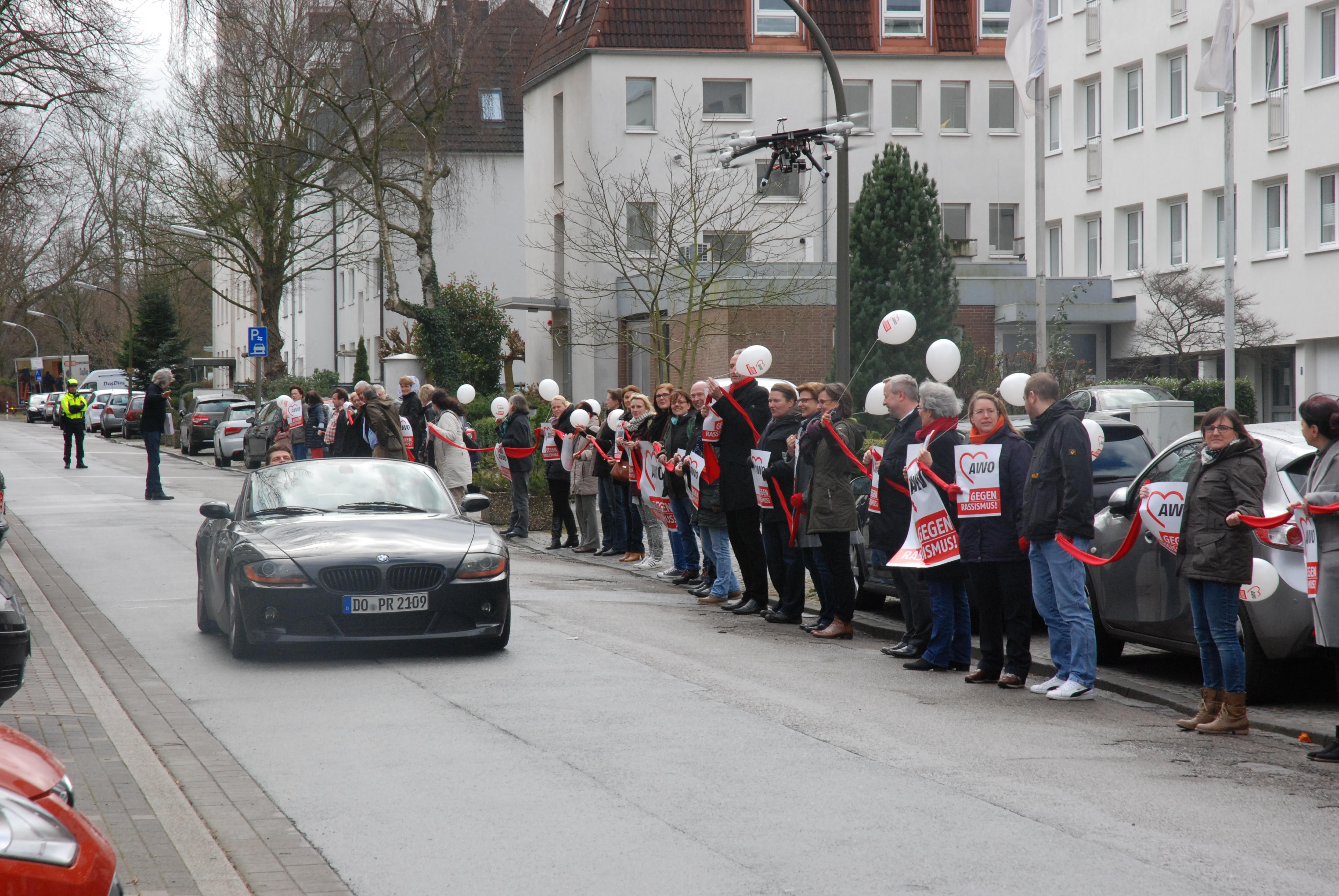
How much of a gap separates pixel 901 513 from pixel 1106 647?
171 centimetres

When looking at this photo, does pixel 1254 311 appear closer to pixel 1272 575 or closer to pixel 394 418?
pixel 394 418

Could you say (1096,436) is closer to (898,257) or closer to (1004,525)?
(1004,525)

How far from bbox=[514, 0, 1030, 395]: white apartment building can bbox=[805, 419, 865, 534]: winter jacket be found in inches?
1271

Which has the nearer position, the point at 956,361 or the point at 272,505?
the point at 272,505

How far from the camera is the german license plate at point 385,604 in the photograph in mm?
9750

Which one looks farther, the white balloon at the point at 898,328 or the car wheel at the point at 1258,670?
the white balloon at the point at 898,328

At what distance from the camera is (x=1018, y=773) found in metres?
7.02

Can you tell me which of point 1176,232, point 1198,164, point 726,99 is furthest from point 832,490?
point 726,99

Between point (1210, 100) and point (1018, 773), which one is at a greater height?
point (1210, 100)

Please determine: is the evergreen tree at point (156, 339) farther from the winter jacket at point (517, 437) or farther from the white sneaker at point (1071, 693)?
the white sneaker at point (1071, 693)

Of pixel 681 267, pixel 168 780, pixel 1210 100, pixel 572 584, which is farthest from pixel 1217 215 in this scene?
pixel 168 780

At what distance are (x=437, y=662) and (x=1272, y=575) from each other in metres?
5.23

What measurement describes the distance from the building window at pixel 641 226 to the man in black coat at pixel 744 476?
45.6 feet

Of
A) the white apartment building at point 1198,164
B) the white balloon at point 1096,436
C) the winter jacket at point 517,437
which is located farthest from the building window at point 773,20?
the white balloon at point 1096,436
